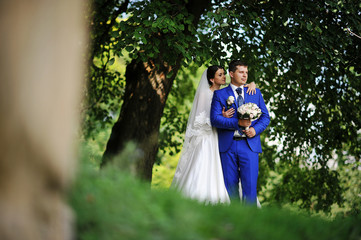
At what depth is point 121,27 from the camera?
7.99 metres

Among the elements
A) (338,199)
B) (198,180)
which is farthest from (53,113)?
(338,199)

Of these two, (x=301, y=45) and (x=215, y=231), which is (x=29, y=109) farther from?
(x=301, y=45)

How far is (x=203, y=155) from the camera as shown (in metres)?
7.07

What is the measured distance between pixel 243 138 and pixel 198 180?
3.25 feet

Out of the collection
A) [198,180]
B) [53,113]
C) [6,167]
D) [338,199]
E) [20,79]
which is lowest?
[338,199]

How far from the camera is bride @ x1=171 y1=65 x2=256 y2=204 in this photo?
687 centimetres

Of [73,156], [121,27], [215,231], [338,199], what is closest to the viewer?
[73,156]

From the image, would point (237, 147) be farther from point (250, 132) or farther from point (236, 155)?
point (250, 132)

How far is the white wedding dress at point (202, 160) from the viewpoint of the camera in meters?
6.86

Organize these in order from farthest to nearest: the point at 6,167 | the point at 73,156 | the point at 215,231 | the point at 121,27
A: the point at 121,27
the point at 215,231
the point at 73,156
the point at 6,167

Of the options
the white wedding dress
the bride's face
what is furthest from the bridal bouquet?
the bride's face

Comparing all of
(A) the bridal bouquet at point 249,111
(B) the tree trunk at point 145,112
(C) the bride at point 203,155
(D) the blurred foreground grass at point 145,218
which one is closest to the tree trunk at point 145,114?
(B) the tree trunk at point 145,112

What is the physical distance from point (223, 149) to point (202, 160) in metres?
0.38

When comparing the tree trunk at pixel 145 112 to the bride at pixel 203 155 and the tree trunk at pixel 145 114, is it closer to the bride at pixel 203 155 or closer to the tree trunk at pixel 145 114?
the tree trunk at pixel 145 114
